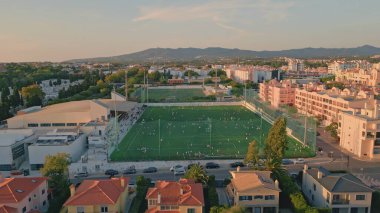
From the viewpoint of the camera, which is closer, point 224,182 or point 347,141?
point 224,182

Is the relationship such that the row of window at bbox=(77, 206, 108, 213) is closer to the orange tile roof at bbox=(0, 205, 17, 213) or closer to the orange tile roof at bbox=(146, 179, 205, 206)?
the orange tile roof at bbox=(146, 179, 205, 206)

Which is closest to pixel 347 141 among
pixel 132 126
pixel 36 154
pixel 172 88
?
pixel 132 126

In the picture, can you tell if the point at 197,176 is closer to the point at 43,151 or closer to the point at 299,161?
the point at 299,161

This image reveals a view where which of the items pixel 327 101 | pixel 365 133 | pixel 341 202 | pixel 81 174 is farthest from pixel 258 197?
pixel 327 101

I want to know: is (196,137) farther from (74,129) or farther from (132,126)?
(74,129)

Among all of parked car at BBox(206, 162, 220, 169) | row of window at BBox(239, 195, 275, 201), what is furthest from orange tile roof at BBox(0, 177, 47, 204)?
parked car at BBox(206, 162, 220, 169)

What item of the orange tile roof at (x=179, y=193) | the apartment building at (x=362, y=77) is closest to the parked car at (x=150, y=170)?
the orange tile roof at (x=179, y=193)
